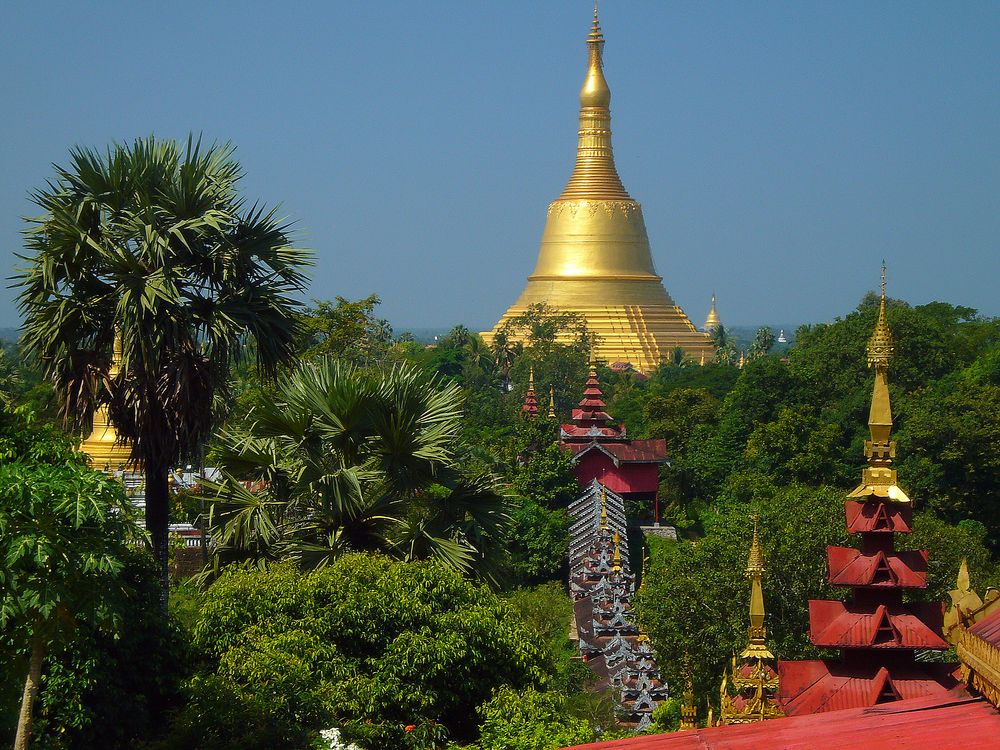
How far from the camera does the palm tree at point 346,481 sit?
14.4m

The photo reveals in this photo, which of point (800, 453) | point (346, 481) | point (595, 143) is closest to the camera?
point (346, 481)

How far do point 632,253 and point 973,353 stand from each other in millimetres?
28465

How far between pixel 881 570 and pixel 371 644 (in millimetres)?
4236

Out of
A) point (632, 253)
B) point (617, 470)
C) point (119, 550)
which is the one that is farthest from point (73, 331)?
point (632, 253)

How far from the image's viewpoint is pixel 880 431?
43.1 ft

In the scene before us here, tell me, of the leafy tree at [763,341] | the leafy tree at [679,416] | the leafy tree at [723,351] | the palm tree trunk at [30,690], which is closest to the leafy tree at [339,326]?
the leafy tree at [679,416]

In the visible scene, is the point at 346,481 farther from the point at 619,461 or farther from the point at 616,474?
the point at 616,474

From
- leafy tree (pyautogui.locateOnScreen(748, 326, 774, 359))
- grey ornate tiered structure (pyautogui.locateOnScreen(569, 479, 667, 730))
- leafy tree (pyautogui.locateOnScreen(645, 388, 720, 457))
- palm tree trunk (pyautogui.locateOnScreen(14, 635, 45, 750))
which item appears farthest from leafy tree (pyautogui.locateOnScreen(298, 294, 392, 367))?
leafy tree (pyautogui.locateOnScreen(748, 326, 774, 359))

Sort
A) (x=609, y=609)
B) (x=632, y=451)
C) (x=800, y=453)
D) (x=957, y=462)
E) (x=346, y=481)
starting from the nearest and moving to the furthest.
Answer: (x=346, y=481) → (x=609, y=609) → (x=957, y=462) → (x=800, y=453) → (x=632, y=451)

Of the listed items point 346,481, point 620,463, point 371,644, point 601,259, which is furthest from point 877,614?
point 601,259

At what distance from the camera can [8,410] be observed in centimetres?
1119

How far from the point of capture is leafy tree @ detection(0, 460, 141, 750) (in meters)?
8.83

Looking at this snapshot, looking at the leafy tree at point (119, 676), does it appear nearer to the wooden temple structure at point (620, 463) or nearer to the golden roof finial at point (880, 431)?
the golden roof finial at point (880, 431)

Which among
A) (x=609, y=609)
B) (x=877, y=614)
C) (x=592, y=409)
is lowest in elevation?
(x=609, y=609)
